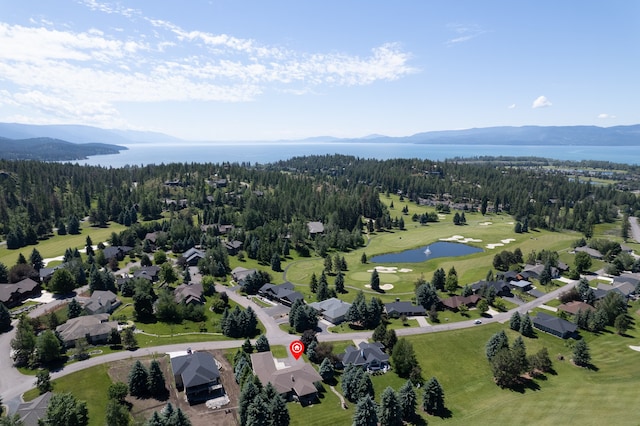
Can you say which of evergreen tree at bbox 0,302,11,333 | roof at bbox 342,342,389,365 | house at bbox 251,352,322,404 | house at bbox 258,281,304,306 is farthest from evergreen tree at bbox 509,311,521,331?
evergreen tree at bbox 0,302,11,333

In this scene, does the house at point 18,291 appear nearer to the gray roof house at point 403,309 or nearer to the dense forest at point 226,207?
the dense forest at point 226,207

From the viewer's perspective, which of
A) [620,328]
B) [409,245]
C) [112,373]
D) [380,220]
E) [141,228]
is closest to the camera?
[112,373]

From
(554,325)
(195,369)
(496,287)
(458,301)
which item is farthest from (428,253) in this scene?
(195,369)

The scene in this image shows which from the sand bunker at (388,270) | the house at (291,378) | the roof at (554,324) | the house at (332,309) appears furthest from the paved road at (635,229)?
the house at (291,378)

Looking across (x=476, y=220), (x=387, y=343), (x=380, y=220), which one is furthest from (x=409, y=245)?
(x=387, y=343)

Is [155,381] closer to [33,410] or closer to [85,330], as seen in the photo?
[33,410]

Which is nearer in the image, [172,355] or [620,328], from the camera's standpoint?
[172,355]

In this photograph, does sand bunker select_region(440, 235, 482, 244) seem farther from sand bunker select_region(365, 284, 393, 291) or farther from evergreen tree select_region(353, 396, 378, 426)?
evergreen tree select_region(353, 396, 378, 426)

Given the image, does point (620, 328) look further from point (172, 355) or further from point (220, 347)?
point (172, 355)
